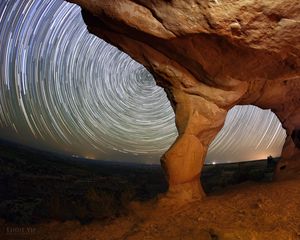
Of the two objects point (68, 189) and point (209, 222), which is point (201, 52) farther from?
point (68, 189)

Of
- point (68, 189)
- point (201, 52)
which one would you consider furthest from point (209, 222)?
point (68, 189)

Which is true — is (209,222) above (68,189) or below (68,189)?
above

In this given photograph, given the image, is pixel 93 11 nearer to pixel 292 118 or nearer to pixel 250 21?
pixel 250 21

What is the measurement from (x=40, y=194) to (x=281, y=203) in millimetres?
11728

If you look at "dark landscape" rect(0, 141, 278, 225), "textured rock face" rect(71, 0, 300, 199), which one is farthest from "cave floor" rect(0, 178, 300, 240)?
"dark landscape" rect(0, 141, 278, 225)

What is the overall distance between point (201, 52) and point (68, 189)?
1194 cm

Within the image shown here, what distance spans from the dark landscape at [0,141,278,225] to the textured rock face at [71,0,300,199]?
1692 millimetres

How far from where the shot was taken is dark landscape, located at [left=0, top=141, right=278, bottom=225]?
27.6 ft

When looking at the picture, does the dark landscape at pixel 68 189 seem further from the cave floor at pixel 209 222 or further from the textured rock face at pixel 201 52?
the textured rock face at pixel 201 52

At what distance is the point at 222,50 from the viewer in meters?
5.39

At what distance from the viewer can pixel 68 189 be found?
1510 cm

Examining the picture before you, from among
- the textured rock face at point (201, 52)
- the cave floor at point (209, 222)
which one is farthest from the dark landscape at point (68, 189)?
the textured rock face at point (201, 52)

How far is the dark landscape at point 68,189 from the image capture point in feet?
27.6

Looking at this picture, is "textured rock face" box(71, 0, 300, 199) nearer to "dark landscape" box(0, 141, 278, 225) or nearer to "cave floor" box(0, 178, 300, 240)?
"cave floor" box(0, 178, 300, 240)
